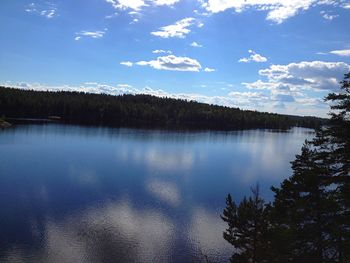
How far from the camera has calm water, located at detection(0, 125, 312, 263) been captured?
1083 inches

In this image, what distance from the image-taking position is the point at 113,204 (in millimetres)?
38094

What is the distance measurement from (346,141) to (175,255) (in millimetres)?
18115

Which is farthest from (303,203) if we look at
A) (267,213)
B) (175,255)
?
(175,255)

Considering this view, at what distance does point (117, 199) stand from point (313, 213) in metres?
27.6

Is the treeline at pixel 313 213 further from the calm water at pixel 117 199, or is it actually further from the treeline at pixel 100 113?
the treeline at pixel 100 113

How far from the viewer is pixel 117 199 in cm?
4003

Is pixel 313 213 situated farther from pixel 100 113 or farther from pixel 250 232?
pixel 100 113

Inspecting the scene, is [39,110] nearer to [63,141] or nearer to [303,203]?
[63,141]

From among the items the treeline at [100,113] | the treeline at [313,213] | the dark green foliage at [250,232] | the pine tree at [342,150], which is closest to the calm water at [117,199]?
the dark green foliage at [250,232]

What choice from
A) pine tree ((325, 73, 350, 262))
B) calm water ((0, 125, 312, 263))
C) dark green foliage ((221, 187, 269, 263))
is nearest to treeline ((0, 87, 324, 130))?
calm water ((0, 125, 312, 263))

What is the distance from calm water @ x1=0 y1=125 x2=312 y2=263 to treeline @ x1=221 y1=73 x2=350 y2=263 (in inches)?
223

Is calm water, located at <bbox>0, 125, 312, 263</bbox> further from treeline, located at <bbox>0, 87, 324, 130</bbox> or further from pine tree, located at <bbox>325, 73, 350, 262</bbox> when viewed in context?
treeline, located at <bbox>0, 87, 324, 130</bbox>

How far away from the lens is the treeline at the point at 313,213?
13.2 meters

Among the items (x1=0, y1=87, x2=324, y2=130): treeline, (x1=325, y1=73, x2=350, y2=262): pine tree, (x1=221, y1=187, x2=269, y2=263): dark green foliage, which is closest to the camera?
(x1=325, y1=73, x2=350, y2=262): pine tree
